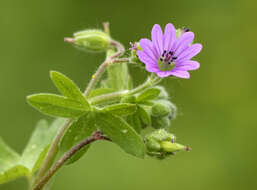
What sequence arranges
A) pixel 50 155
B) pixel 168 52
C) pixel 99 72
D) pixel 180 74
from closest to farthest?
1. pixel 180 74
2. pixel 50 155
3. pixel 99 72
4. pixel 168 52

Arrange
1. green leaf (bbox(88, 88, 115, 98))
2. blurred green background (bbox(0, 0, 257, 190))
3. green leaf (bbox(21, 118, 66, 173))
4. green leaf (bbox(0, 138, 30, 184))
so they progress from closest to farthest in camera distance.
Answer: green leaf (bbox(0, 138, 30, 184)) → green leaf (bbox(88, 88, 115, 98)) → green leaf (bbox(21, 118, 66, 173)) → blurred green background (bbox(0, 0, 257, 190))

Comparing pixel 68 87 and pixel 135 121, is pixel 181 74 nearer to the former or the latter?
pixel 135 121

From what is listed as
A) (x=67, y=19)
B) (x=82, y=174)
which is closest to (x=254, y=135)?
(x=82, y=174)

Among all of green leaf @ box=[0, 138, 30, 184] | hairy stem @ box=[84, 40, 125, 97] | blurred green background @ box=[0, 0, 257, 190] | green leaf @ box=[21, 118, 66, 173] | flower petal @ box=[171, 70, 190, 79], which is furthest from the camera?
blurred green background @ box=[0, 0, 257, 190]

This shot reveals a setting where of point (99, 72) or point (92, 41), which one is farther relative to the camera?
point (92, 41)

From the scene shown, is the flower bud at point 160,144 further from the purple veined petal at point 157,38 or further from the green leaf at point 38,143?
the green leaf at point 38,143

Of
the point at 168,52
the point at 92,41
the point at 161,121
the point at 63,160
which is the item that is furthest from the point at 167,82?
the point at 63,160

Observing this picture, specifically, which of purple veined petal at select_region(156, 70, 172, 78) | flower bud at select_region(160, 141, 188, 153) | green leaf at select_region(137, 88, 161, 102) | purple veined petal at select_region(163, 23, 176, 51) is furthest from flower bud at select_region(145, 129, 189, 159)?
purple veined petal at select_region(163, 23, 176, 51)

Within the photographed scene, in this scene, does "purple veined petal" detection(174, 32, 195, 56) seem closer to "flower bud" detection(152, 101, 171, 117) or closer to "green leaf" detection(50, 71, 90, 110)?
"flower bud" detection(152, 101, 171, 117)
